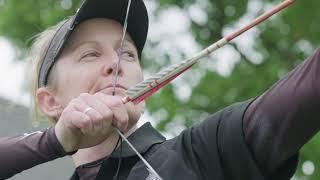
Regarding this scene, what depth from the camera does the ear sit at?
1.50 metres

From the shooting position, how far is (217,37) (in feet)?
13.1

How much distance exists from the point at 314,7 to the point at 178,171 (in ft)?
7.19

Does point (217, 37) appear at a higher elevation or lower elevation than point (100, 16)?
lower

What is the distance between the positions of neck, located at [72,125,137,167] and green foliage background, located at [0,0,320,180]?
2.02 meters

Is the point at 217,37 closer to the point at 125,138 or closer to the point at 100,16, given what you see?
the point at 100,16

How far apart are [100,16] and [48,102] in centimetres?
22

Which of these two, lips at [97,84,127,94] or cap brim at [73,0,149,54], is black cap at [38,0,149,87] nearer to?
cap brim at [73,0,149,54]

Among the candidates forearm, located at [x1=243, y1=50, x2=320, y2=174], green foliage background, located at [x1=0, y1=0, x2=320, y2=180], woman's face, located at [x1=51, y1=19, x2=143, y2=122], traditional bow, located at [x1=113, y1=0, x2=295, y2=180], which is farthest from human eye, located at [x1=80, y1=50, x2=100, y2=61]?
green foliage background, located at [x1=0, y1=0, x2=320, y2=180]

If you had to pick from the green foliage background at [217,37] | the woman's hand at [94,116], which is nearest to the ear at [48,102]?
the woman's hand at [94,116]

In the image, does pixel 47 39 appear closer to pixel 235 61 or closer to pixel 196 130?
pixel 196 130

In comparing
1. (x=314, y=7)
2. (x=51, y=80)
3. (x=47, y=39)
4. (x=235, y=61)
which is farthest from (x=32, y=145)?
(x=235, y=61)

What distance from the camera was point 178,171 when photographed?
1.19 m

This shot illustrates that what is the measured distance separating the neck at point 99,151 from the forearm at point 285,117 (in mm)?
344

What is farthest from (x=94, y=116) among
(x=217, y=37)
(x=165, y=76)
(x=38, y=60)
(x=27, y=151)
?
(x=217, y=37)
